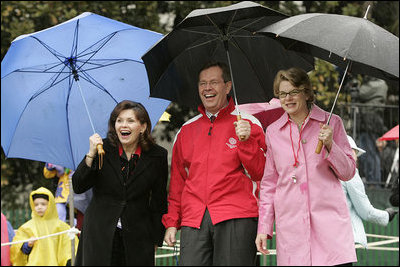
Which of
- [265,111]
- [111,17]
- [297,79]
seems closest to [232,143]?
[297,79]

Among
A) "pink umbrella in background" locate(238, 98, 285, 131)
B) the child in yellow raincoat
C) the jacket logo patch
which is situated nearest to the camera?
the jacket logo patch

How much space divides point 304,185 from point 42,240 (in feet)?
17.4

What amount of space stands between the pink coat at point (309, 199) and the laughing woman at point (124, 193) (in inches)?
37.3

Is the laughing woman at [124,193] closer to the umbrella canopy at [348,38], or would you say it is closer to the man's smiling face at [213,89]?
the man's smiling face at [213,89]

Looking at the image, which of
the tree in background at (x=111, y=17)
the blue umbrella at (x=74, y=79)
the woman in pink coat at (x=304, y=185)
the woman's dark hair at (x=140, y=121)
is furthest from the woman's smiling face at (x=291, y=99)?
the tree in background at (x=111, y=17)

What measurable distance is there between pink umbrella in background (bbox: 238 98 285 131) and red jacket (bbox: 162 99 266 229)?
122cm

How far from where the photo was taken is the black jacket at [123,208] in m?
6.51

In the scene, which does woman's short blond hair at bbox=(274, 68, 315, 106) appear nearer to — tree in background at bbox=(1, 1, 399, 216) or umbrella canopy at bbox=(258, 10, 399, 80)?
umbrella canopy at bbox=(258, 10, 399, 80)

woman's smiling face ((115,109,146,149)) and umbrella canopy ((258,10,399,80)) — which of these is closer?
umbrella canopy ((258,10,399,80))

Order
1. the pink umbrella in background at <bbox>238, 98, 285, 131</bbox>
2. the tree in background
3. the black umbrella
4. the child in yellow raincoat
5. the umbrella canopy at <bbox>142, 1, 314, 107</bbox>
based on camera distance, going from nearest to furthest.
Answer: the black umbrella, the umbrella canopy at <bbox>142, 1, 314, 107</bbox>, the pink umbrella in background at <bbox>238, 98, 285, 131</bbox>, the child in yellow raincoat, the tree in background

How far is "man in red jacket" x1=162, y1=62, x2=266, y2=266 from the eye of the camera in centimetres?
632

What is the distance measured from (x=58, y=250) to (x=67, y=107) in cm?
341

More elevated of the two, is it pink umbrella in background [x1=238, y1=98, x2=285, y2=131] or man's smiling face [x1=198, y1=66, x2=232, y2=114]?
pink umbrella in background [x1=238, y1=98, x2=285, y2=131]

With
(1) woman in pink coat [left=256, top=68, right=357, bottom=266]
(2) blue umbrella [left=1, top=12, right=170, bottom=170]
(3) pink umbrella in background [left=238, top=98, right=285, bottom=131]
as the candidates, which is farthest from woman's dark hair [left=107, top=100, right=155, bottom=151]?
(3) pink umbrella in background [left=238, top=98, right=285, bottom=131]
